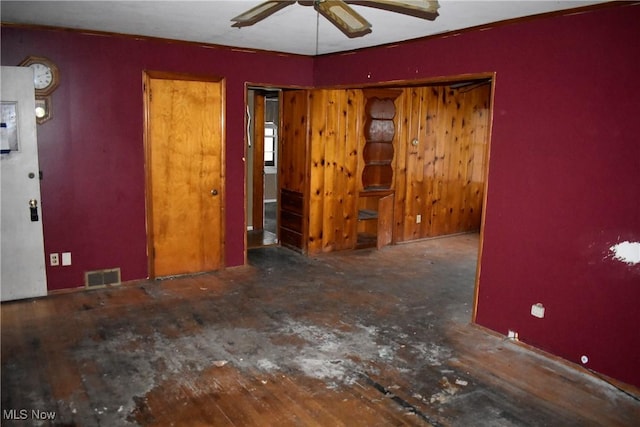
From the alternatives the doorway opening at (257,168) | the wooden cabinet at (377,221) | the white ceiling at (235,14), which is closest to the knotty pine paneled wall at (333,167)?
the wooden cabinet at (377,221)

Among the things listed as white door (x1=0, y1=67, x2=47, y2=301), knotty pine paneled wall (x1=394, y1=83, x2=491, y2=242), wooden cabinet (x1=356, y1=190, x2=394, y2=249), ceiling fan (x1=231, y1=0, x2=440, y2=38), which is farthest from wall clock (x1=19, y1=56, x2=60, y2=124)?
knotty pine paneled wall (x1=394, y1=83, x2=491, y2=242)

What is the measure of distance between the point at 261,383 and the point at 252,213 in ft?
15.6

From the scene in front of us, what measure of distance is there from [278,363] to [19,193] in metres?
2.72

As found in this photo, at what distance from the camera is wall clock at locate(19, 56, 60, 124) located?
4184 mm

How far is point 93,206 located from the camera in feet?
15.1

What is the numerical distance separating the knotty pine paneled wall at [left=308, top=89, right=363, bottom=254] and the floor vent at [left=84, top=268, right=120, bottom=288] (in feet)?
7.46

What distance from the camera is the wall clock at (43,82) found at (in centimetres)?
418

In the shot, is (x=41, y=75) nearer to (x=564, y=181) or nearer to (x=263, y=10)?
(x=263, y=10)

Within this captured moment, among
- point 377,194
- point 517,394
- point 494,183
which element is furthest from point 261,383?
point 377,194

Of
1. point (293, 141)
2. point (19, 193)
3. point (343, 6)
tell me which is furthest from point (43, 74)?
point (343, 6)

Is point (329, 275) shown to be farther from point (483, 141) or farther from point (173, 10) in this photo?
point (483, 141)

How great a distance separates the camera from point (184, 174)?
5.04 metres

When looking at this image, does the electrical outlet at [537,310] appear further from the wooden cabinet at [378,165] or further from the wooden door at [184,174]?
the wooden door at [184,174]

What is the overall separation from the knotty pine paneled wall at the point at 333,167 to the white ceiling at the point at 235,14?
1217mm
